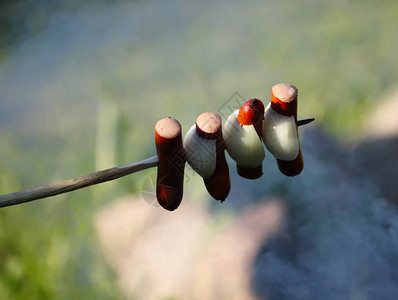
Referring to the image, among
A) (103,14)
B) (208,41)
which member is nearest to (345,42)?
(208,41)

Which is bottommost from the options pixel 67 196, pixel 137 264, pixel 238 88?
pixel 137 264

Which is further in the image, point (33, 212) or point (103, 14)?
point (103, 14)

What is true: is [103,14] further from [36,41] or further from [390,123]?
[390,123]

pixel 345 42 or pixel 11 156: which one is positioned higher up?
pixel 345 42

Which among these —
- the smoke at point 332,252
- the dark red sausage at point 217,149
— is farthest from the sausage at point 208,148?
the smoke at point 332,252

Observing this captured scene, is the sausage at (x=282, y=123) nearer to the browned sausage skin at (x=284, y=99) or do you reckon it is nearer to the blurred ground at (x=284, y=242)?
the browned sausage skin at (x=284, y=99)

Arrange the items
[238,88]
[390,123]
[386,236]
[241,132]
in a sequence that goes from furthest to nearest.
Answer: [238,88], [390,123], [386,236], [241,132]

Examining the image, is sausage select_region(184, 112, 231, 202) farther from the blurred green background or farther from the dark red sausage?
the blurred green background
